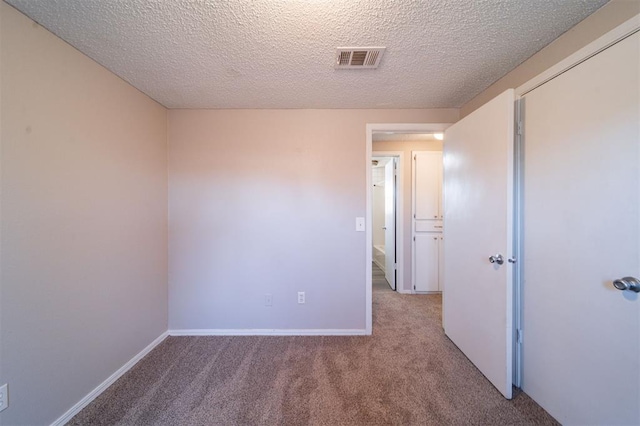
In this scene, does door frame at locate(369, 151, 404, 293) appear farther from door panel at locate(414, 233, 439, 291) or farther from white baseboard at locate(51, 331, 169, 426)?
white baseboard at locate(51, 331, 169, 426)

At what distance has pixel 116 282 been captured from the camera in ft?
5.41

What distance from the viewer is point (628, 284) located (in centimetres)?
98

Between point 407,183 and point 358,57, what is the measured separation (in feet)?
7.46

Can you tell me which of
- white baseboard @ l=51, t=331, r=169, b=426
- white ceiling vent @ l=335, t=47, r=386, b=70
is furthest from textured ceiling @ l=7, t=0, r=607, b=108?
white baseboard @ l=51, t=331, r=169, b=426

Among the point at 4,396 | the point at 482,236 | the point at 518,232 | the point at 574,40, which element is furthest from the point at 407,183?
the point at 4,396

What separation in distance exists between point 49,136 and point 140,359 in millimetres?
1751

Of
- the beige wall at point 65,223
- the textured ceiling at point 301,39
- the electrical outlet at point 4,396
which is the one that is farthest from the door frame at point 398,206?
the electrical outlet at point 4,396

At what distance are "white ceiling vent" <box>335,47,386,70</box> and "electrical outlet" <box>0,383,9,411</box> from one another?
8.15 ft

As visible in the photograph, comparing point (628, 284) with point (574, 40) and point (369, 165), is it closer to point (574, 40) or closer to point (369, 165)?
point (574, 40)

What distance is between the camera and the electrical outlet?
1064mm

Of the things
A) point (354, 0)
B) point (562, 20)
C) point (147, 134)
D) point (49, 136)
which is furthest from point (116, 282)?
point (562, 20)

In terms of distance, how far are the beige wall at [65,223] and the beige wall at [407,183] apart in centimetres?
297

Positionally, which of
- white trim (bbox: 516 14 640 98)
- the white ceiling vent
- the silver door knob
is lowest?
the silver door knob

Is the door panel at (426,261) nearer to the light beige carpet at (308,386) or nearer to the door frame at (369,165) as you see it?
the light beige carpet at (308,386)
